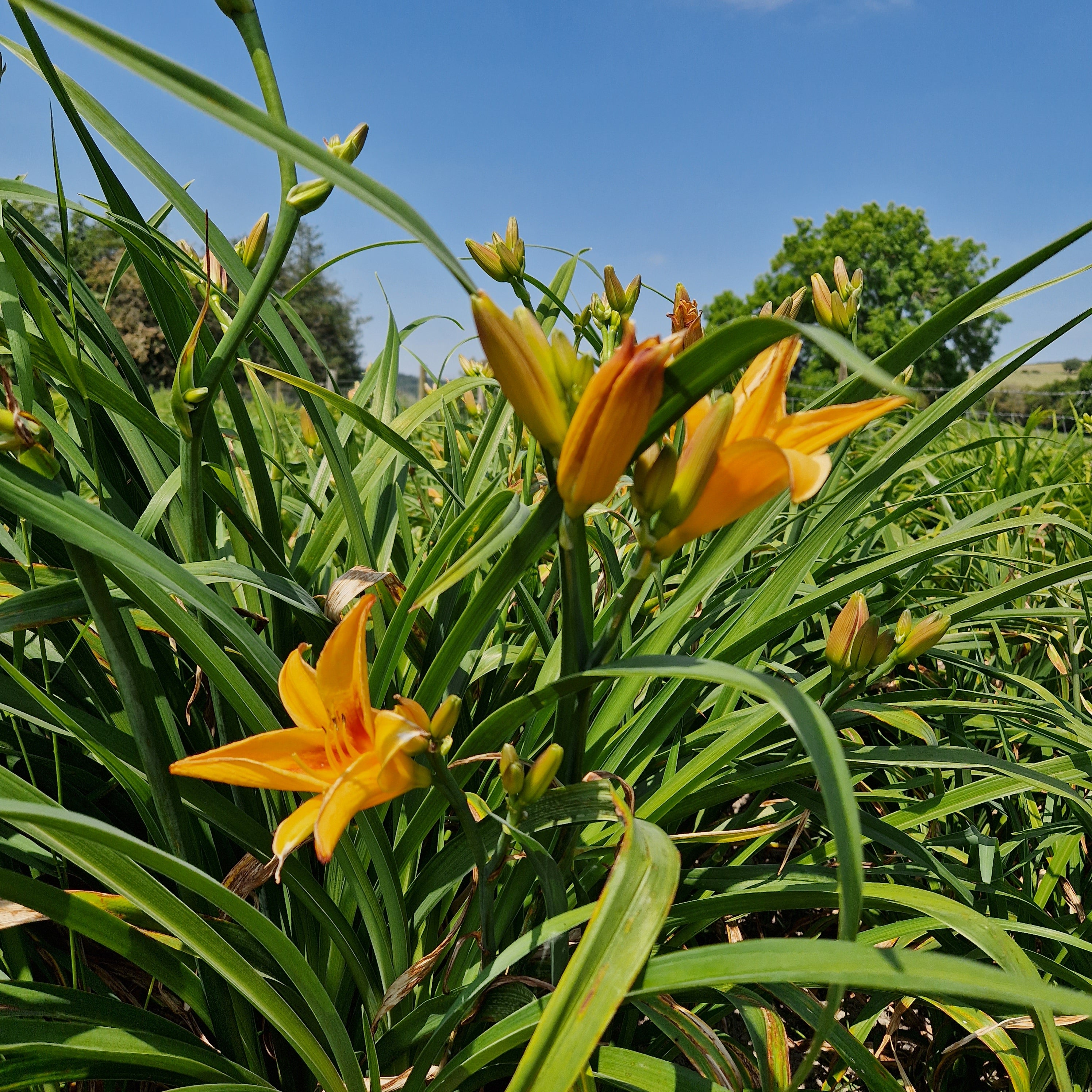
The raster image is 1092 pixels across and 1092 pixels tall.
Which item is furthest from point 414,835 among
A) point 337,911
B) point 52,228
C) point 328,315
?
point 328,315

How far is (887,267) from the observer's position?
1227 inches

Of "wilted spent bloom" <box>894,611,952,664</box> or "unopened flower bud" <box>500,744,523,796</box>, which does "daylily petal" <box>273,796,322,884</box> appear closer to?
"unopened flower bud" <box>500,744,523,796</box>

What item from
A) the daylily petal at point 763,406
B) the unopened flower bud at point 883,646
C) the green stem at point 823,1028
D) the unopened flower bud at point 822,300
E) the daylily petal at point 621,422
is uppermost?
the unopened flower bud at point 822,300

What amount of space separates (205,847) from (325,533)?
0.39 meters

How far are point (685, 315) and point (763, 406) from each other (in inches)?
15.8

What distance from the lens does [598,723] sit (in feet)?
2.73

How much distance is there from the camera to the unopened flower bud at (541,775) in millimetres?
519

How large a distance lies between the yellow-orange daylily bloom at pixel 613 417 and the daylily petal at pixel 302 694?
24cm

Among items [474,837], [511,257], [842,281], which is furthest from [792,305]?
[474,837]

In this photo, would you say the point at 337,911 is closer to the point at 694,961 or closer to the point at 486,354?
the point at 694,961

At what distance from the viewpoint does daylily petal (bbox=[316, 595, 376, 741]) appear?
1.63ft

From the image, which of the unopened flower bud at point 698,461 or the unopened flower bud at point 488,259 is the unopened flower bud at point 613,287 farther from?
the unopened flower bud at point 698,461

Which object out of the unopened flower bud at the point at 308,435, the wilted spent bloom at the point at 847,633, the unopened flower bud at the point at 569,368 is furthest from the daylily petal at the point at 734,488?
the unopened flower bud at the point at 308,435

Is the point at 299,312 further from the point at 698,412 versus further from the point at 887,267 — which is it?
the point at 887,267
